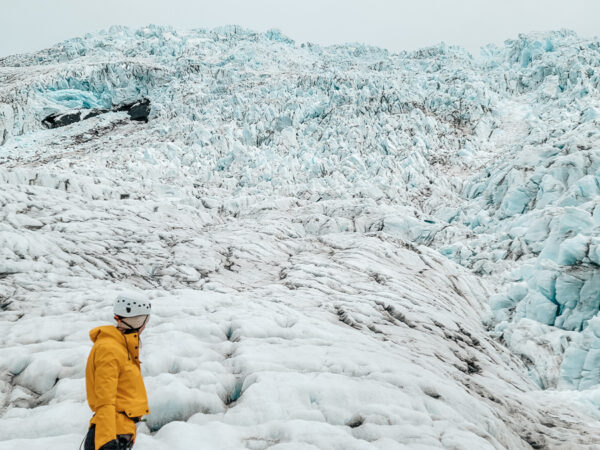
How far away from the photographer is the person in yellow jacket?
258cm

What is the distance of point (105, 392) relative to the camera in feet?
8.63

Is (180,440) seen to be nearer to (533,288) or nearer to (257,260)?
(257,260)

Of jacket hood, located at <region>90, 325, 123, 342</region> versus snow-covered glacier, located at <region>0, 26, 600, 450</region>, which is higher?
jacket hood, located at <region>90, 325, 123, 342</region>

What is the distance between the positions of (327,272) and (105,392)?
992 centimetres

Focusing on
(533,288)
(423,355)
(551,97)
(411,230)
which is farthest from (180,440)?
(551,97)

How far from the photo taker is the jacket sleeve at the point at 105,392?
8.35 ft

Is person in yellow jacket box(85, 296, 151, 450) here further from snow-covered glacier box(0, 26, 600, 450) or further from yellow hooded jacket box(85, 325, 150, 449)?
snow-covered glacier box(0, 26, 600, 450)

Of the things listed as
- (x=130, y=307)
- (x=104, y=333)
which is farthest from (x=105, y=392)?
(x=130, y=307)

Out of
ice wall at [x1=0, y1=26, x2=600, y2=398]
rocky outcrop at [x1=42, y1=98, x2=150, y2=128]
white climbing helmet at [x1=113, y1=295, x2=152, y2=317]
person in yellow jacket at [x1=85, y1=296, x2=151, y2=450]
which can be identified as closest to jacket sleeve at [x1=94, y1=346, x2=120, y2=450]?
person in yellow jacket at [x1=85, y1=296, x2=151, y2=450]

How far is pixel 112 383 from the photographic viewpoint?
2670 millimetres

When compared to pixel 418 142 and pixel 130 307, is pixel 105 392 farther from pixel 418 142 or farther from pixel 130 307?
pixel 418 142

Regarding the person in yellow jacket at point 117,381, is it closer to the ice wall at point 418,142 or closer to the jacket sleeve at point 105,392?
the jacket sleeve at point 105,392

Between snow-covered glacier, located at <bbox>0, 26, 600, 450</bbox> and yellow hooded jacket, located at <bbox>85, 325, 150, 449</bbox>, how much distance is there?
3.68ft

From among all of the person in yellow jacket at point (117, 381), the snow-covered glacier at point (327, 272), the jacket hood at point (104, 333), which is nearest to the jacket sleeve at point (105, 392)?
the person in yellow jacket at point (117, 381)
